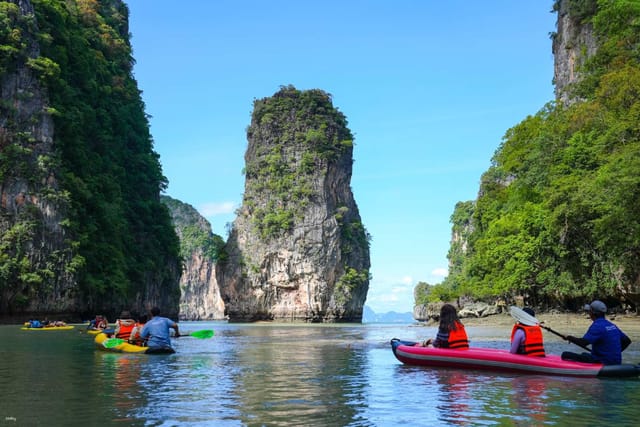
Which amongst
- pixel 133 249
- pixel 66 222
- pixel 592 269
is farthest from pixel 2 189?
pixel 592 269

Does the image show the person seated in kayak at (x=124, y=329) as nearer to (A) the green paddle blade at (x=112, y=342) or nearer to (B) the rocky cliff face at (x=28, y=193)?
(A) the green paddle blade at (x=112, y=342)

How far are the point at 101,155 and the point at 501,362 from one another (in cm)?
5217

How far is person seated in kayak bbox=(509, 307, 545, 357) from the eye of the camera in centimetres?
1136

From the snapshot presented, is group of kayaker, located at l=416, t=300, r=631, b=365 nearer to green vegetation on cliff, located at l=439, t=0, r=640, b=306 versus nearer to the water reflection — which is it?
the water reflection

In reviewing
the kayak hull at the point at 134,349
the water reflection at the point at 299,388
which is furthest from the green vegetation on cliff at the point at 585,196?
the kayak hull at the point at 134,349

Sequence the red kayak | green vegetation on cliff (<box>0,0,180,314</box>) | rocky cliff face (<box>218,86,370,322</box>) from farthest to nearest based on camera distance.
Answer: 1. rocky cliff face (<box>218,86,370,322</box>)
2. green vegetation on cliff (<box>0,0,180,314</box>)
3. the red kayak

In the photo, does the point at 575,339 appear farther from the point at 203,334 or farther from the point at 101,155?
the point at 101,155

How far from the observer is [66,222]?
45.7 meters

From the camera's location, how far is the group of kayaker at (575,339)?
10.4 metres

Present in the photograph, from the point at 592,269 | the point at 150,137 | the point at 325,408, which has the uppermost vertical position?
the point at 150,137

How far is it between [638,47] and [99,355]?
93.9 ft

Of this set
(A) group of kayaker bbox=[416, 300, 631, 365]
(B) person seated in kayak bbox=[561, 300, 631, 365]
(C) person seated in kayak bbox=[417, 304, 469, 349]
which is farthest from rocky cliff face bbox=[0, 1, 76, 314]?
(B) person seated in kayak bbox=[561, 300, 631, 365]

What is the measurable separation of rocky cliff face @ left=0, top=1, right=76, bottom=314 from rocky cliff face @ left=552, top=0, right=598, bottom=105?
119ft

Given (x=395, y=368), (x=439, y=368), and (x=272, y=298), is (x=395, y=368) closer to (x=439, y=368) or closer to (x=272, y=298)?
(x=439, y=368)
